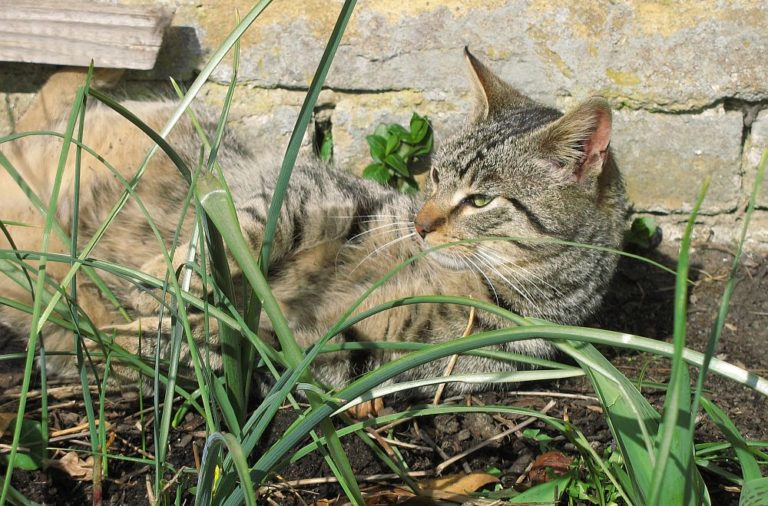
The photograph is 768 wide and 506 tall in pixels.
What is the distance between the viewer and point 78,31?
118 inches

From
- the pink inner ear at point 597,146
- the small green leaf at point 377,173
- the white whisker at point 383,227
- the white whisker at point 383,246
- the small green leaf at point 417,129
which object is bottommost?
the white whisker at point 383,246

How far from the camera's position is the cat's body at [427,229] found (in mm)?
2408

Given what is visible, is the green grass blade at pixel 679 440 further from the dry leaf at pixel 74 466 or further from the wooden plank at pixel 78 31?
the wooden plank at pixel 78 31

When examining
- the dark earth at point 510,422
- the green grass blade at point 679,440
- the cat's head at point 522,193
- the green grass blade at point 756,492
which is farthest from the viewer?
the cat's head at point 522,193

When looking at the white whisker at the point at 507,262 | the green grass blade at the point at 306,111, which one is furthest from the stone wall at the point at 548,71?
the green grass blade at the point at 306,111

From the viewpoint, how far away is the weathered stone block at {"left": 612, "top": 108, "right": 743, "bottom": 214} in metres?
3.07

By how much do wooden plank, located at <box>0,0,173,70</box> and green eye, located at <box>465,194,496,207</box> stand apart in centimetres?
142

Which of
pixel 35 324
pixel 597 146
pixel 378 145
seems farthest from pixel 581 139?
pixel 35 324

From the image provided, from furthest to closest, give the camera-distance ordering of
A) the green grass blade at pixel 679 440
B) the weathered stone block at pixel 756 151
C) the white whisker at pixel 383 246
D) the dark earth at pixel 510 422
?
the weathered stone block at pixel 756 151 → the white whisker at pixel 383 246 → the dark earth at pixel 510 422 → the green grass blade at pixel 679 440

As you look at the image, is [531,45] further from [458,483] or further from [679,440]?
[679,440]

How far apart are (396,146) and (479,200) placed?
0.81m

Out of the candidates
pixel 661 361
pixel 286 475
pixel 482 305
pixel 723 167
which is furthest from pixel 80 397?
pixel 723 167

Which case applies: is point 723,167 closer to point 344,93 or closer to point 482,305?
point 344,93

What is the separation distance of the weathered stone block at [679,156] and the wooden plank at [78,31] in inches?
75.9
